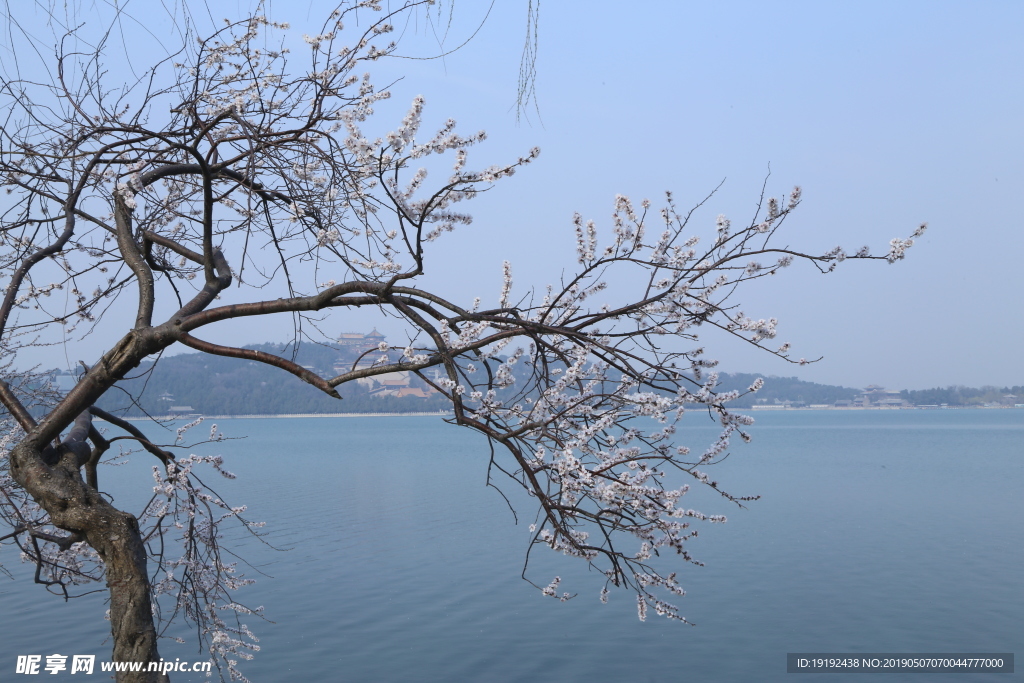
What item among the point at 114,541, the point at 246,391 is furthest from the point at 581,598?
the point at 246,391

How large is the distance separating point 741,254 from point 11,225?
5.03 metres

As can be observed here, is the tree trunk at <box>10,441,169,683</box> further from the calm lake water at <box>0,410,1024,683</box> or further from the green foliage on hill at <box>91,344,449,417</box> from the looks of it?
the green foliage on hill at <box>91,344,449,417</box>

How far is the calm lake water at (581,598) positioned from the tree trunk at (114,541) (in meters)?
8.86

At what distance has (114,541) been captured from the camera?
13.8 feet

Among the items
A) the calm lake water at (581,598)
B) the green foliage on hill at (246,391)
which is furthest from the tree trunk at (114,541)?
the green foliage on hill at (246,391)

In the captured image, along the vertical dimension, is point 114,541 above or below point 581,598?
above

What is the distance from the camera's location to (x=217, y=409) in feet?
Result: 375

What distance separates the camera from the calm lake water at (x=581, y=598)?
43.3ft

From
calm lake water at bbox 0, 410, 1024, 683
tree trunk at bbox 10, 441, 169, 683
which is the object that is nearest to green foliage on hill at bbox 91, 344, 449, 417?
calm lake water at bbox 0, 410, 1024, 683

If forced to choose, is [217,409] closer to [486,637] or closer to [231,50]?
[486,637]

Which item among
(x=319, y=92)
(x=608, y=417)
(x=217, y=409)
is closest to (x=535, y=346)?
(x=608, y=417)

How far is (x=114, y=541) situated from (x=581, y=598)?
13.7 m

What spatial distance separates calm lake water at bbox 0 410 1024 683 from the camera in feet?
43.3

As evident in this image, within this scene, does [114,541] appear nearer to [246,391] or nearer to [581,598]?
[581,598]
